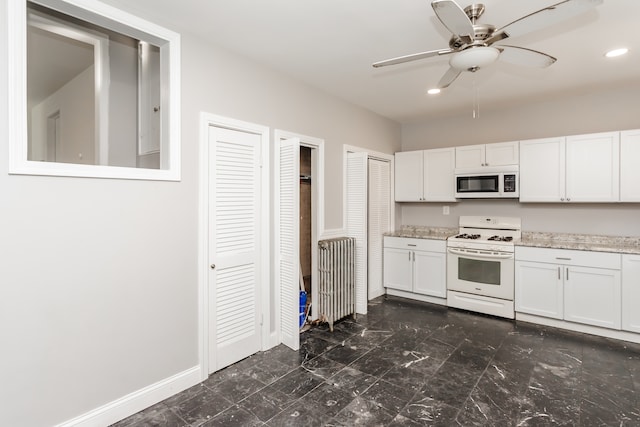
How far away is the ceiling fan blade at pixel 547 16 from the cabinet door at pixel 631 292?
106 inches

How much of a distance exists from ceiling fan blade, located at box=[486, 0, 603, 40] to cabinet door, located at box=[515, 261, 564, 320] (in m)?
2.73

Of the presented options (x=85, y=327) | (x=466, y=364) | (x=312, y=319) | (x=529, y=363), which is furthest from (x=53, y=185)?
(x=529, y=363)

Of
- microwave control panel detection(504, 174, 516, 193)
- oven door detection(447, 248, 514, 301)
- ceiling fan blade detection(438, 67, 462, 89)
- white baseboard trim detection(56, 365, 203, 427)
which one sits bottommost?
white baseboard trim detection(56, 365, 203, 427)

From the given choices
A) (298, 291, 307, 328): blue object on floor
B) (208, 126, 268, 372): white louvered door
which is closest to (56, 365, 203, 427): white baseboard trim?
(208, 126, 268, 372): white louvered door

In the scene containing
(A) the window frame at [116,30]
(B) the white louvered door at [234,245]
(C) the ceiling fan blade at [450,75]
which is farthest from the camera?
(B) the white louvered door at [234,245]

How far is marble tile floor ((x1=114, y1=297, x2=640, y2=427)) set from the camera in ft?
6.71

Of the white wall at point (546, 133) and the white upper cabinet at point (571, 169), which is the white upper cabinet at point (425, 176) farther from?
the white upper cabinet at point (571, 169)

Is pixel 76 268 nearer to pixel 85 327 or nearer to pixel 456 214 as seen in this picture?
pixel 85 327

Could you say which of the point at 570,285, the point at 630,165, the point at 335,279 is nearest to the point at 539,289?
the point at 570,285

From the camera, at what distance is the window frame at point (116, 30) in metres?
1.65

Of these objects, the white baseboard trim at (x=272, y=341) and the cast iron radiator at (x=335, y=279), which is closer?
the white baseboard trim at (x=272, y=341)

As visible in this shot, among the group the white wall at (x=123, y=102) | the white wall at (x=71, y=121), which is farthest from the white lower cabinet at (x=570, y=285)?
the white wall at (x=71, y=121)

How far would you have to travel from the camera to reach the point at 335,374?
2.55 meters

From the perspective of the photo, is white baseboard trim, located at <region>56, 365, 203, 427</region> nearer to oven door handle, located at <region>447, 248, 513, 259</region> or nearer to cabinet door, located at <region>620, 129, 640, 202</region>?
oven door handle, located at <region>447, 248, 513, 259</region>
